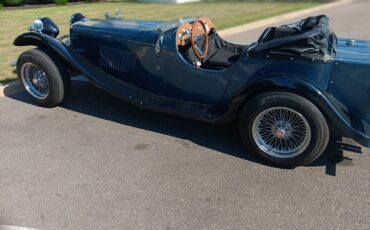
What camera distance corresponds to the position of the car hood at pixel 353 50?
3119mm

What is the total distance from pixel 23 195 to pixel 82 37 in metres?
2.15

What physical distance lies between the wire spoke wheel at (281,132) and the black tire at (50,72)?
8.23 ft

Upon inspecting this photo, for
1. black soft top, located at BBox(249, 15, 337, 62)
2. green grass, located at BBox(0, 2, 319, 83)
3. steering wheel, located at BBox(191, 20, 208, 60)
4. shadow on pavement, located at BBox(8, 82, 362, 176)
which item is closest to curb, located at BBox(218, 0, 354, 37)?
green grass, located at BBox(0, 2, 319, 83)

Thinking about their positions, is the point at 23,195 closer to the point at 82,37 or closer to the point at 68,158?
the point at 68,158

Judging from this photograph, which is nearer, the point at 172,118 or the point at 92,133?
the point at 92,133

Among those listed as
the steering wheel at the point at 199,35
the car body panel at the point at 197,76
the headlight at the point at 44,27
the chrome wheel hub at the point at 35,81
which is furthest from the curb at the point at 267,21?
the chrome wheel hub at the point at 35,81

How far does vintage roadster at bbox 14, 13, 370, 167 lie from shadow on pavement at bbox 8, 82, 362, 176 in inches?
11.2

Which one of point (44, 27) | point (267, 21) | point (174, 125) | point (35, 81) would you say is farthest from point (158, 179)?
point (267, 21)

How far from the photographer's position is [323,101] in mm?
3016

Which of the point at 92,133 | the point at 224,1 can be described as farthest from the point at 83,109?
the point at 224,1

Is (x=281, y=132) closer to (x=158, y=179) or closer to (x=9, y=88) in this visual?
(x=158, y=179)

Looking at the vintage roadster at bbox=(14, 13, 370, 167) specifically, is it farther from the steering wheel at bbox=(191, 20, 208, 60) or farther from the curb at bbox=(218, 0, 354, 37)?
the curb at bbox=(218, 0, 354, 37)

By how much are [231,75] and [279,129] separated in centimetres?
69

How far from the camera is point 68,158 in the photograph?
138 inches
